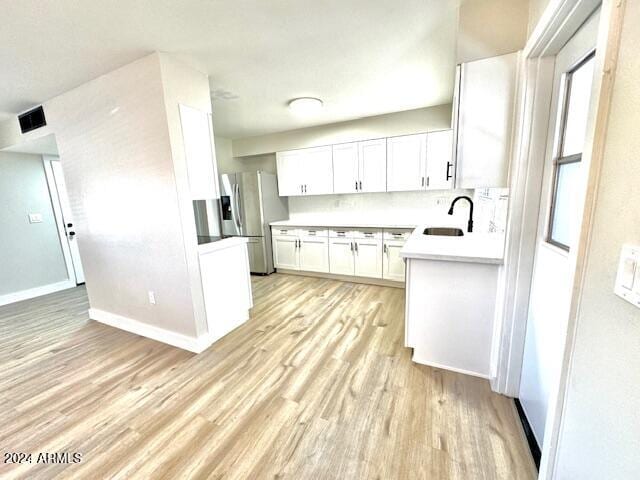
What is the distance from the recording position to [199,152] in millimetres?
2217

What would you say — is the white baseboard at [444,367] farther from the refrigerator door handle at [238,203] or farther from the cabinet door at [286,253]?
the refrigerator door handle at [238,203]

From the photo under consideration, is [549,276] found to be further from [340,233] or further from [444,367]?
[340,233]

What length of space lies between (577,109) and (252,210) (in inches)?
153

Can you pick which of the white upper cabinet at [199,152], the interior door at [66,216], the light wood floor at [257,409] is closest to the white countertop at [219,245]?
the white upper cabinet at [199,152]

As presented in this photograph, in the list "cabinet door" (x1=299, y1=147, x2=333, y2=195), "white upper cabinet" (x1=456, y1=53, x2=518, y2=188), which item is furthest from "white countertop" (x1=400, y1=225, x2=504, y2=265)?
"cabinet door" (x1=299, y1=147, x2=333, y2=195)

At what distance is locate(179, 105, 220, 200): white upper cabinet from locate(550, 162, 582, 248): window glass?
2445 millimetres

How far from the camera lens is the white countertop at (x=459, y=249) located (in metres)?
1.66

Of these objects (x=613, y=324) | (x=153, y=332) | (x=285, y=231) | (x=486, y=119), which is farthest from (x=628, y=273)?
(x=285, y=231)

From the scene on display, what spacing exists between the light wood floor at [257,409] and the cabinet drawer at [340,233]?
1.48 meters

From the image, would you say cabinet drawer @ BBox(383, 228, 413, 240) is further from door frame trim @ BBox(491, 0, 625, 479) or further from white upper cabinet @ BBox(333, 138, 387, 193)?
door frame trim @ BBox(491, 0, 625, 479)

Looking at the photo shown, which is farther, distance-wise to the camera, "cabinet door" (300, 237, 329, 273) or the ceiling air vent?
"cabinet door" (300, 237, 329, 273)

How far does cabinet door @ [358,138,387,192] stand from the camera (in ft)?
12.1

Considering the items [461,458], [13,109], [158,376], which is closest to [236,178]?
[13,109]

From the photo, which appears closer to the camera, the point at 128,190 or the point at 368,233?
the point at 128,190
